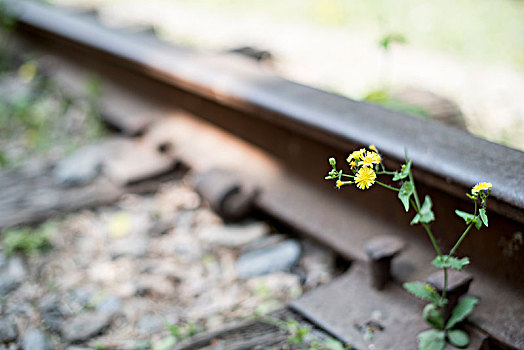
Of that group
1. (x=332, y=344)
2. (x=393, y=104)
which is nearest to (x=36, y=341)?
(x=332, y=344)

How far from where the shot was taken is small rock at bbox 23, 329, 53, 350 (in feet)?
5.90

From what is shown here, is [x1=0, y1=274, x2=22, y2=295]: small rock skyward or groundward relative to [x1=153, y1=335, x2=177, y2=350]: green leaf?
groundward

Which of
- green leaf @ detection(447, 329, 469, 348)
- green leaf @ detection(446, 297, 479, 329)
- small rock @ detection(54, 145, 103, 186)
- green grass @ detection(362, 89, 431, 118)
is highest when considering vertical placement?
green grass @ detection(362, 89, 431, 118)

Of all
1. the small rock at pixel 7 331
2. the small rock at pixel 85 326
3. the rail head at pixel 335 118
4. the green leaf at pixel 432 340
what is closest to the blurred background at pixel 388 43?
the rail head at pixel 335 118

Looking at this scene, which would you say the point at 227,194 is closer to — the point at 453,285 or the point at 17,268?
the point at 17,268

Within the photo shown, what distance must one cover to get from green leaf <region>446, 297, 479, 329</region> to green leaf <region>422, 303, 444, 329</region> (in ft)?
0.07

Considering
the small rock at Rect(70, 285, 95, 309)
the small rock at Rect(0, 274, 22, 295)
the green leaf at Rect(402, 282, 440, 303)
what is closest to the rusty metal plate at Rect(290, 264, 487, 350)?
the green leaf at Rect(402, 282, 440, 303)

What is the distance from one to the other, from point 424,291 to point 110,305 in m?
1.08

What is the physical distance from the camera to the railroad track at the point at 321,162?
162 cm

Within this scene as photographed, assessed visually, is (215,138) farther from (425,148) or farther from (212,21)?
(212,21)

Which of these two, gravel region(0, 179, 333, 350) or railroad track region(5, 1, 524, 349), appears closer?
railroad track region(5, 1, 524, 349)

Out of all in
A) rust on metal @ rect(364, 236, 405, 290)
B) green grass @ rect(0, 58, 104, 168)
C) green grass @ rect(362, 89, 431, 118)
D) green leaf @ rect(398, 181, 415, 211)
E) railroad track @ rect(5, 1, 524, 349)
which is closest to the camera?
green leaf @ rect(398, 181, 415, 211)

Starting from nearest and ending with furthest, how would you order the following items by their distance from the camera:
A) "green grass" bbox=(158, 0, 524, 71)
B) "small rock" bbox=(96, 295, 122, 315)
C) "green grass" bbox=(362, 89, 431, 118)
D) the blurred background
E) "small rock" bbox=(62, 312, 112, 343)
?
"small rock" bbox=(62, 312, 112, 343) → "small rock" bbox=(96, 295, 122, 315) → "green grass" bbox=(362, 89, 431, 118) → the blurred background → "green grass" bbox=(158, 0, 524, 71)

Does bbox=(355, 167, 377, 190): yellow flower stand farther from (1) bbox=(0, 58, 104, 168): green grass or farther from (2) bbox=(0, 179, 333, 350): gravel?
(1) bbox=(0, 58, 104, 168): green grass
